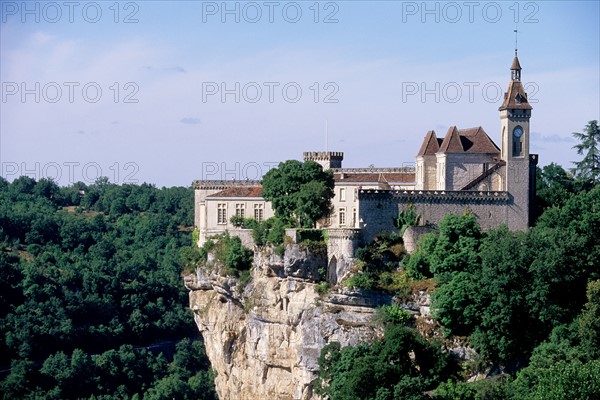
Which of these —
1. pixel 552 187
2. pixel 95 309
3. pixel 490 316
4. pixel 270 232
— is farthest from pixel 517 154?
pixel 95 309

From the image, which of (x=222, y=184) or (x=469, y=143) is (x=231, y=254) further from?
(x=469, y=143)

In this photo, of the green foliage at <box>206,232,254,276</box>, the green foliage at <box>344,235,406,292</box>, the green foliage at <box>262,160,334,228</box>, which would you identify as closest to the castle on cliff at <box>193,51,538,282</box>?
the green foliage at <box>344,235,406,292</box>

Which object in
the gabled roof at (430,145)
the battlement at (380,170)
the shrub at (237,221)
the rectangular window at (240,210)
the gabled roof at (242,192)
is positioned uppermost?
the gabled roof at (430,145)

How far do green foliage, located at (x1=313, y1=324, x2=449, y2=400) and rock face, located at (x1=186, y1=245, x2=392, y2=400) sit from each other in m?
1.89

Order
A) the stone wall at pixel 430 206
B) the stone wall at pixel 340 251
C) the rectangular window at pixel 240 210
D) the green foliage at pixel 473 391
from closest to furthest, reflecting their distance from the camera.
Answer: the green foliage at pixel 473 391 → the stone wall at pixel 340 251 → the stone wall at pixel 430 206 → the rectangular window at pixel 240 210

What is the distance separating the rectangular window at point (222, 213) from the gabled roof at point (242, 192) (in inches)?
25.6

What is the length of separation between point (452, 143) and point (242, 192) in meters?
14.8

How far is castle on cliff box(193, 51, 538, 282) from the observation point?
68.6 m

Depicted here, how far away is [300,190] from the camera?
2891 inches

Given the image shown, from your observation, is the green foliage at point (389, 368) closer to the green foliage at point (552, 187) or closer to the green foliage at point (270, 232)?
the green foliage at point (270, 232)

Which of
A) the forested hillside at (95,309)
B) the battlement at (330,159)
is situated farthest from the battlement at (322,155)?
the forested hillside at (95,309)

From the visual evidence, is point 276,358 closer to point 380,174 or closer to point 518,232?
point 380,174

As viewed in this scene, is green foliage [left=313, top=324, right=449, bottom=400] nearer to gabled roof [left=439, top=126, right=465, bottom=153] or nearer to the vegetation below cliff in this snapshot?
the vegetation below cliff

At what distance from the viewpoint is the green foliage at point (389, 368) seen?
61.3 m
